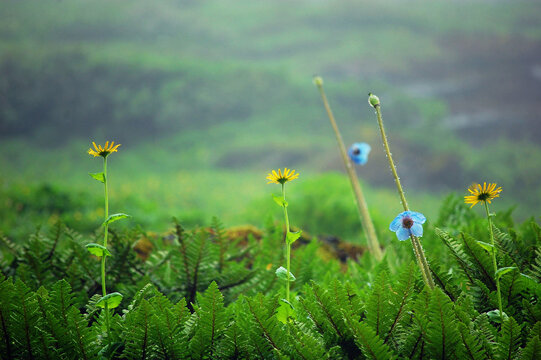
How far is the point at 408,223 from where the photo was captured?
2.19ft

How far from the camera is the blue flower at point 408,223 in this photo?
0.66 m

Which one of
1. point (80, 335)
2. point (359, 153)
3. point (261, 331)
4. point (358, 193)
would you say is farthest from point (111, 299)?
point (359, 153)

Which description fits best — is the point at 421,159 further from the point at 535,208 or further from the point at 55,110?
the point at 55,110

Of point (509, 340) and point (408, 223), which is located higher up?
point (408, 223)

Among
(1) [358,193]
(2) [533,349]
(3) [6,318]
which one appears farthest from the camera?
(1) [358,193]

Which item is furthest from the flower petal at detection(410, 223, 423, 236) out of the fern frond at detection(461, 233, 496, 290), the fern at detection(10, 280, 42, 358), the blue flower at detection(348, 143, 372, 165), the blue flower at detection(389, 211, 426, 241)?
the blue flower at detection(348, 143, 372, 165)

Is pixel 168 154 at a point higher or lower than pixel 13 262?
higher

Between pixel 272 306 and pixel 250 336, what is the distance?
2.0 inches

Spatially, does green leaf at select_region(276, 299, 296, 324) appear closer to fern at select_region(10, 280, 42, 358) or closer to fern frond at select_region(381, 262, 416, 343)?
fern frond at select_region(381, 262, 416, 343)

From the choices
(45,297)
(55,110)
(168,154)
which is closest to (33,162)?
(55,110)

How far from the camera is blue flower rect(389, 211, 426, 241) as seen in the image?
66 centimetres

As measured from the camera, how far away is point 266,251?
1.19 meters

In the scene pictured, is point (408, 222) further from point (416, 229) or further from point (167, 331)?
point (167, 331)

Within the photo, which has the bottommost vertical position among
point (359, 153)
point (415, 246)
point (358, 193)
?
point (415, 246)
